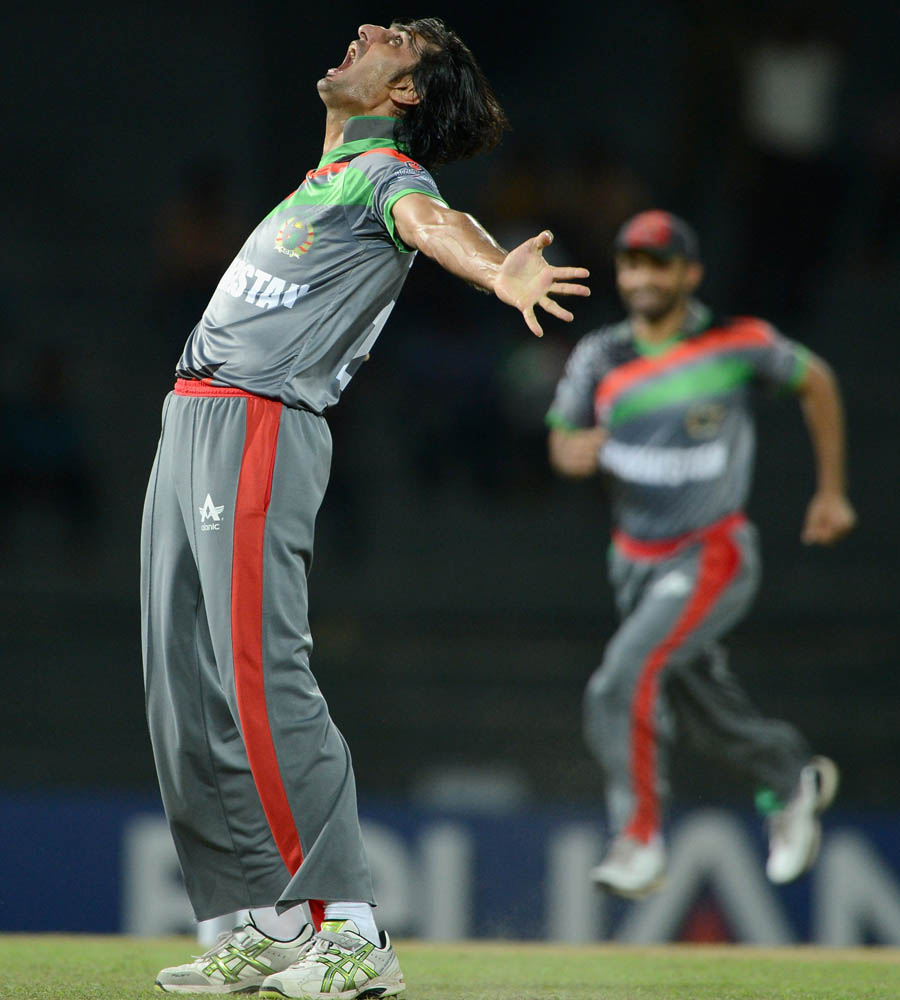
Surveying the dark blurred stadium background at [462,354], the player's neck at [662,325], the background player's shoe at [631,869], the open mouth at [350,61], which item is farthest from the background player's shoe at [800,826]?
the open mouth at [350,61]

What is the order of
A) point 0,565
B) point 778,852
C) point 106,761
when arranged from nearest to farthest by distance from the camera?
point 778,852 < point 106,761 < point 0,565

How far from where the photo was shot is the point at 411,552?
34.3 feet

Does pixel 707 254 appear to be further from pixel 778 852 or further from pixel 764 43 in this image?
pixel 778 852

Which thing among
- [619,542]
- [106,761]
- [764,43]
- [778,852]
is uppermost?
[764,43]

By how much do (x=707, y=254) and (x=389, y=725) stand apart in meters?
4.14

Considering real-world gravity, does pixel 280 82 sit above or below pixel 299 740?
above

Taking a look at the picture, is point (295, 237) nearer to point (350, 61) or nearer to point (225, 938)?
point (350, 61)

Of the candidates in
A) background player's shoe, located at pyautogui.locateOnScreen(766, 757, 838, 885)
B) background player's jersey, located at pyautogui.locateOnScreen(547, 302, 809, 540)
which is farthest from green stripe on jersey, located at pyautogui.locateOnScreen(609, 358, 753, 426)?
background player's shoe, located at pyautogui.locateOnScreen(766, 757, 838, 885)

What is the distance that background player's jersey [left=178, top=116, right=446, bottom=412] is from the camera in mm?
3400

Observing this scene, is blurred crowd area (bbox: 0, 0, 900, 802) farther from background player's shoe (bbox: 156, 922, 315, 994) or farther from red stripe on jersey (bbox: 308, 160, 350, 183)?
red stripe on jersey (bbox: 308, 160, 350, 183)

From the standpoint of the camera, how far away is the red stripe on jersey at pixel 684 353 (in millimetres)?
6418

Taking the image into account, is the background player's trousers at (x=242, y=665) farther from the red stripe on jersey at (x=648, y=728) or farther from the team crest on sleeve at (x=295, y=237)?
the red stripe on jersey at (x=648, y=728)

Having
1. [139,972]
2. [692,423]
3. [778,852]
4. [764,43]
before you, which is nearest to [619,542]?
[692,423]

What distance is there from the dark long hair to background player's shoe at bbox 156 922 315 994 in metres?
1.80
